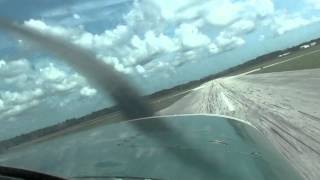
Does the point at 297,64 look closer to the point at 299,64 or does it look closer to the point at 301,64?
the point at 299,64

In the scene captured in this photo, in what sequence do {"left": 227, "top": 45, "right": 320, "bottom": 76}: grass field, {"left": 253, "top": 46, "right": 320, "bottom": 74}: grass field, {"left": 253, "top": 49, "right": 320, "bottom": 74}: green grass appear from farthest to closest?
1. {"left": 227, "top": 45, "right": 320, "bottom": 76}: grass field
2. {"left": 253, "top": 46, "right": 320, "bottom": 74}: grass field
3. {"left": 253, "top": 49, "right": 320, "bottom": 74}: green grass

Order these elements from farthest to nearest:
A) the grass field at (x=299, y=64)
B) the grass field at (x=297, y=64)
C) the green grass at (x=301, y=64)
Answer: the grass field at (x=297, y=64) → the grass field at (x=299, y=64) → the green grass at (x=301, y=64)

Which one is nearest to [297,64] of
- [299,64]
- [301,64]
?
[299,64]

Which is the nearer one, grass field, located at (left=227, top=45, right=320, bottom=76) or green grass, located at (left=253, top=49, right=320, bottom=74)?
A: green grass, located at (left=253, top=49, right=320, bottom=74)

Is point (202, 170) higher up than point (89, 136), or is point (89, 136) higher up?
point (89, 136)

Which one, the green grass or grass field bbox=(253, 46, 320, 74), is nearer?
the green grass

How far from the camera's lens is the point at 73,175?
306cm

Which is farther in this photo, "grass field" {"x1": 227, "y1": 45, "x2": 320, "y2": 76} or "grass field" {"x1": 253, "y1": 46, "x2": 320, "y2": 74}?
"grass field" {"x1": 227, "y1": 45, "x2": 320, "y2": 76}

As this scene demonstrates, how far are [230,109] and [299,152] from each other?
1801 cm

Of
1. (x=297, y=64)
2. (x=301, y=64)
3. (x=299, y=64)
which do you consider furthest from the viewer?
(x=297, y=64)

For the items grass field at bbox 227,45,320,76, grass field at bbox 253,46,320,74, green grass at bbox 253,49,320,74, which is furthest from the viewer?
grass field at bbox 227,45,320,76

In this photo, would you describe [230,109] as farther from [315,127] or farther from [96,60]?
[96,60]

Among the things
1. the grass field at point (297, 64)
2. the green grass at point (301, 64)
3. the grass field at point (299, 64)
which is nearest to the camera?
the green grass at point (301, 64)

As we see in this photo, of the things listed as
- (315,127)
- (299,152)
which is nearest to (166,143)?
(299,152)
